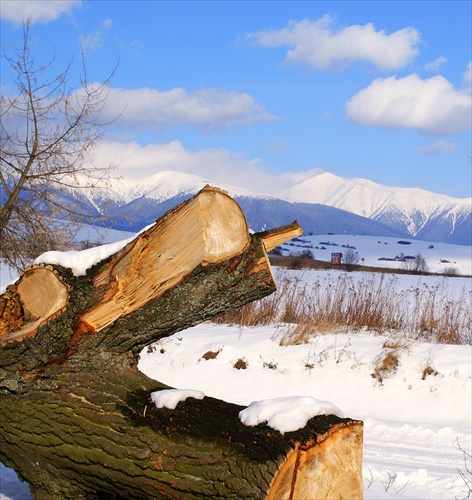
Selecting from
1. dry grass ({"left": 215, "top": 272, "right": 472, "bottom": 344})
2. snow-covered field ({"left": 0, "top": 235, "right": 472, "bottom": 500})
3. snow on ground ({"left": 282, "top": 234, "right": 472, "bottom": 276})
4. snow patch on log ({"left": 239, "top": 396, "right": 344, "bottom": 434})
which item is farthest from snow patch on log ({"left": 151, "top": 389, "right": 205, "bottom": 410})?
snow on ground ({"left": 282, "top": 234, "right": 472, "bottom": 276})

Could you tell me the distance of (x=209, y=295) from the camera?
346cm

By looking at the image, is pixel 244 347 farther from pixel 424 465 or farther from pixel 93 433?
pixel 93 433

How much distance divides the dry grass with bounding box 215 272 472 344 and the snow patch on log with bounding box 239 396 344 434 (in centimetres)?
622

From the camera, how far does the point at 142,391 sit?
359 centimetres

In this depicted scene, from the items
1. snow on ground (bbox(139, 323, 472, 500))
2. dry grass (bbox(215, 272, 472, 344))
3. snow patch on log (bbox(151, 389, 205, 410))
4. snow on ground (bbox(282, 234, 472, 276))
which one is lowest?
snow on ground (bbox(139, 323, 472, 500))

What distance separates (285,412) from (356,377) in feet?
18.7

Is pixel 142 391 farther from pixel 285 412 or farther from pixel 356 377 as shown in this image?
pixel 356 377

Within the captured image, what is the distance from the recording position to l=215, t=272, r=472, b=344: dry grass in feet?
33.6

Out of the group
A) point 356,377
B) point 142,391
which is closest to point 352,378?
point 356,377

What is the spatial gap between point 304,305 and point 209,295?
7.90m

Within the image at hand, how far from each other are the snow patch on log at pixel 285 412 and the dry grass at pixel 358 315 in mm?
6219

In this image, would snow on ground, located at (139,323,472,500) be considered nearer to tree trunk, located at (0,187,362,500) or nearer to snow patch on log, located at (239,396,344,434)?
snow patch on log, located at (239,396,344,434)

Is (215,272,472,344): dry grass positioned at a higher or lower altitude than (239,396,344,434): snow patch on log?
higher

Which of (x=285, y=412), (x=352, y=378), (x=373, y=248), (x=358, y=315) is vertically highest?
(x=373, y=248)
